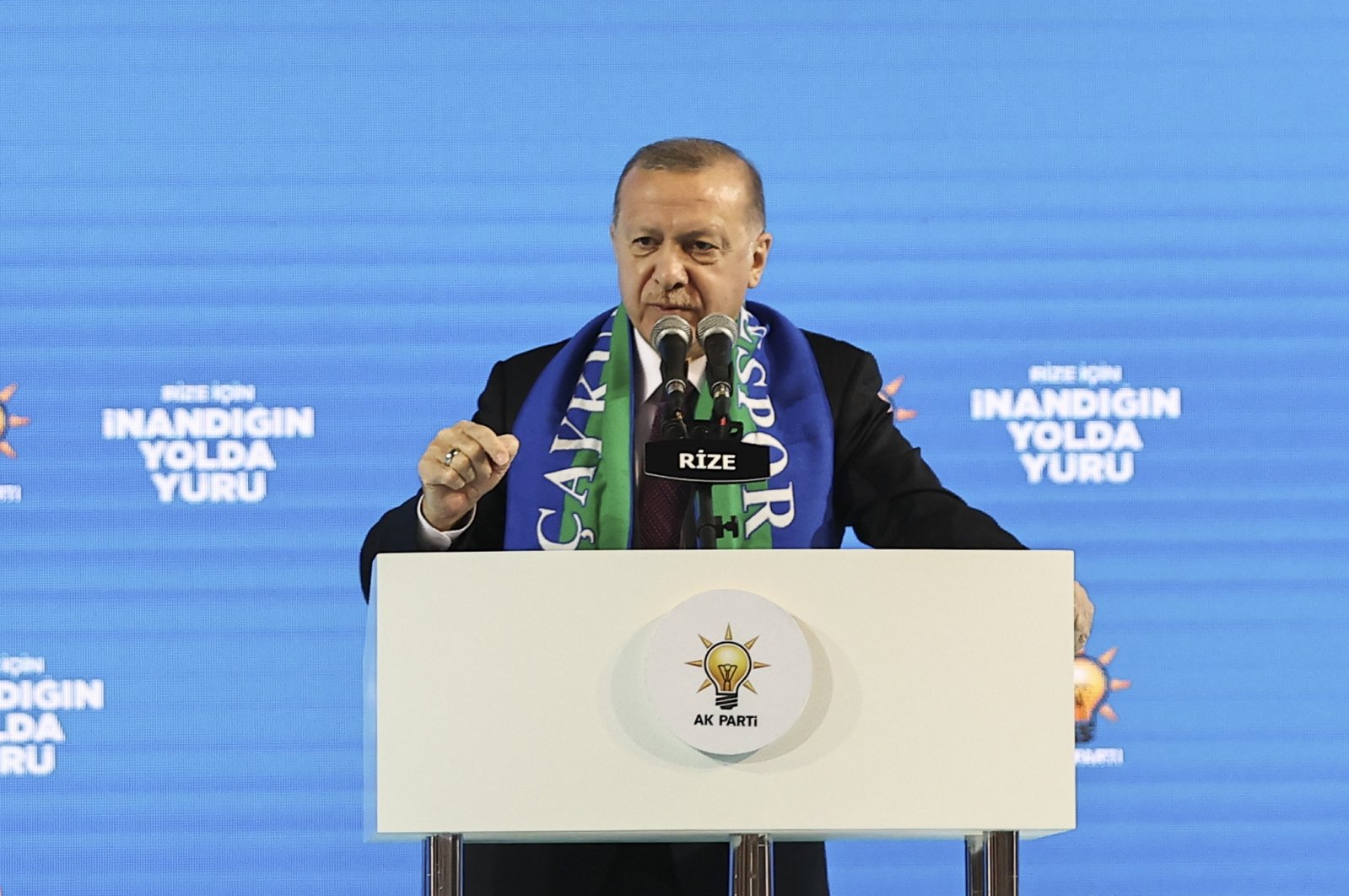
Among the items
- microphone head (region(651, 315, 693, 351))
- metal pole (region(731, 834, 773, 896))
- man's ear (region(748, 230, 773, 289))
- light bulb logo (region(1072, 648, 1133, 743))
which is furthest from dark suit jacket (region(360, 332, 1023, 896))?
light bulb logo (region(1072, 648, 1133, 743))

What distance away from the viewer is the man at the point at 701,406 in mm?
2230

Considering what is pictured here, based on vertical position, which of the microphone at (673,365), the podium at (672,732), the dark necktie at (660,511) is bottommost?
the podium at (672,732)

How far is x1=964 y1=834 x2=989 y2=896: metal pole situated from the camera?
158 cm

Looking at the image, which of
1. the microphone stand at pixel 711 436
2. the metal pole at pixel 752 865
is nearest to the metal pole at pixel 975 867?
the metal pole at pixel 752 865

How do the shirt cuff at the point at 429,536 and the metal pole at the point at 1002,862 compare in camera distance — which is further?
the shirt cuff at the point at 429,536

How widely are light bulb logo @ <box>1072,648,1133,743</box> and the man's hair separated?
968 millimetres

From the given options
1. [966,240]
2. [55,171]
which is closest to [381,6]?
[55,171]

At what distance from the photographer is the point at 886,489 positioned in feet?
7.60

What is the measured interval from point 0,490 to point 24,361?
0.21m

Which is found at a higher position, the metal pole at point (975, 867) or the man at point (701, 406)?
the man at point (701, 406)

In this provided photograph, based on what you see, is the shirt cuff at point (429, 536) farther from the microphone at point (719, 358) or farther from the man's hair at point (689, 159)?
the man's hair at point (689, 159)

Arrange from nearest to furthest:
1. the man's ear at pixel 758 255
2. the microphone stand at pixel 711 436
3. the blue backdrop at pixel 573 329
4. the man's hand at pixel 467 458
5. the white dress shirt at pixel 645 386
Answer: the microphone stand at pixel 711 436
the man's hand at pixel 467 458
the white dress shirt at pixel 645 386
the man's ear at pixel 758 255
the blue backdrop at pixel 573 329

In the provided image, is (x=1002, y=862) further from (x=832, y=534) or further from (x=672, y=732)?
(x=832, y=534)

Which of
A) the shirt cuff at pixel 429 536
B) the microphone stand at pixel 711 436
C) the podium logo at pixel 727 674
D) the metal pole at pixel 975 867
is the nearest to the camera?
the podium logo at pixel 727 674
